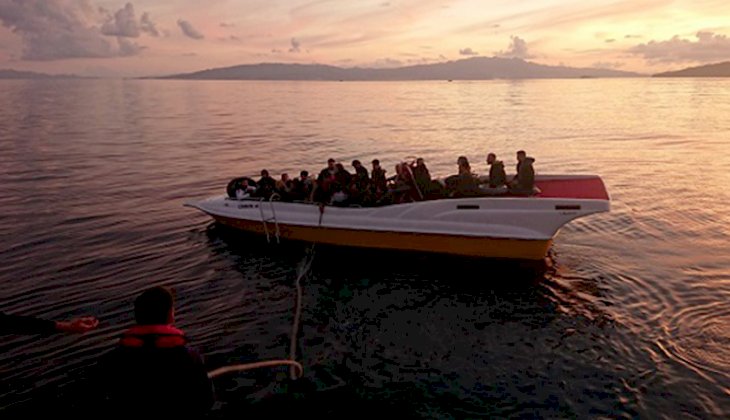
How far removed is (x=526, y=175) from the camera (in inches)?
537

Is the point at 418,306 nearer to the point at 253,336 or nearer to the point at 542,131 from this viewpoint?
the point at 253,336

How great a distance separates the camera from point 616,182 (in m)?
25.8

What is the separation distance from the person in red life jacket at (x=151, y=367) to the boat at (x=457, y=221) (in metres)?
10.4

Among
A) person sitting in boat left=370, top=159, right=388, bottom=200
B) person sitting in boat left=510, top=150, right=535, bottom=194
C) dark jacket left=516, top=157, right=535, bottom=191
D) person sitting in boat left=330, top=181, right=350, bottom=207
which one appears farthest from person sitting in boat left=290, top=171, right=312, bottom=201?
dark jacket left=516, top=157, right=535, bottom=191

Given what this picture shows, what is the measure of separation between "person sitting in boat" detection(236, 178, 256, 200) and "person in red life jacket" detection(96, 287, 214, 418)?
42.4ft

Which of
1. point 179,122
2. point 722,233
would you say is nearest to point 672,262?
point 722,233

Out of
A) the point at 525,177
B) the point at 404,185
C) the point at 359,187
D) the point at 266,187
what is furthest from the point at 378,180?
the point at 525,177

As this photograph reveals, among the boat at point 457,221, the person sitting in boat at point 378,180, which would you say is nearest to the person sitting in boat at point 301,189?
the boat at point 457,221

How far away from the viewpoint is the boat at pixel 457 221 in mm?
12969

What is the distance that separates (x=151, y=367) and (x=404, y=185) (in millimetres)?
11486

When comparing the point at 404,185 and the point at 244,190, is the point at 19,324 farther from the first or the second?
the point at 244,190

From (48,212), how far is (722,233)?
23522mm

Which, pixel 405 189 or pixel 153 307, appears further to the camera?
pixel 405 189

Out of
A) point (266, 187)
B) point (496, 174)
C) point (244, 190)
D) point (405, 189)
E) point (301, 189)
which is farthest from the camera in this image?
point (244, 190)
